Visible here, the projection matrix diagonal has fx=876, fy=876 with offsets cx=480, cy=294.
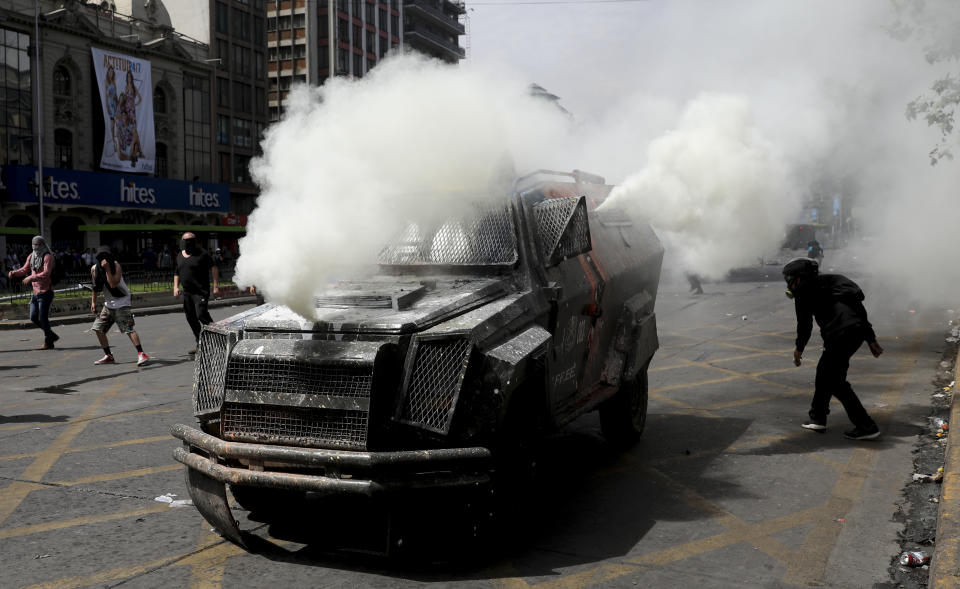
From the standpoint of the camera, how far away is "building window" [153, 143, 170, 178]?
52.1 metres

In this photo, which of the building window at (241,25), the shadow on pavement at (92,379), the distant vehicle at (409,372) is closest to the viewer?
the distant vehicle at (409,372)

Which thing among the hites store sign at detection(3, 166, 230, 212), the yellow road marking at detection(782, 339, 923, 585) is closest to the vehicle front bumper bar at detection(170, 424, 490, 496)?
the yellow road marking at detection(782, 339, 923, 585)

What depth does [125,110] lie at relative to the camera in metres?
47.4

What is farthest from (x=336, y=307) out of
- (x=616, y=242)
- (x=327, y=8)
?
(x=327, y=8)

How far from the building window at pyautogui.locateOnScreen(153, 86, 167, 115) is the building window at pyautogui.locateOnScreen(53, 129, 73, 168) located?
775 centimetres

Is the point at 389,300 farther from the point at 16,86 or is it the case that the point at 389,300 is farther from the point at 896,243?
the point at 16,86

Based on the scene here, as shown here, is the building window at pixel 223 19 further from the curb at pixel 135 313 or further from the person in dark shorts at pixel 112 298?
the person in dark shorts at pixel 112 298

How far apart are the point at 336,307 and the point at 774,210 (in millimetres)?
5795

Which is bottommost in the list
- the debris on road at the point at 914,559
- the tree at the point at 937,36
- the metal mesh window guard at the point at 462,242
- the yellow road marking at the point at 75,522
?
the yellow road marking at the point at 75,522

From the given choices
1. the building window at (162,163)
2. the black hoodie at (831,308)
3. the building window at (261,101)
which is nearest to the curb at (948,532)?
the black hoodie at (831,308)

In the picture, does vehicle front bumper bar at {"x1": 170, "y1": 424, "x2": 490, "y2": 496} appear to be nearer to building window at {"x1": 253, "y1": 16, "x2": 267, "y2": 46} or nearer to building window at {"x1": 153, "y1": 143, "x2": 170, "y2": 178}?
building window at {"x1": 153, "y1": 143, "x2": 170, "y2": 178}

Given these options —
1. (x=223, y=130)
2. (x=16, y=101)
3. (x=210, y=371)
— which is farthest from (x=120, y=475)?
(x=223, y=130)

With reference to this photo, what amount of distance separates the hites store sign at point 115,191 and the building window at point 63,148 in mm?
1908

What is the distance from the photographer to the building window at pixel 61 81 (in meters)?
44.1
